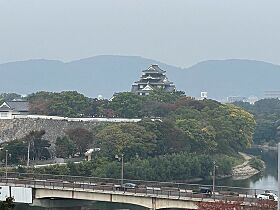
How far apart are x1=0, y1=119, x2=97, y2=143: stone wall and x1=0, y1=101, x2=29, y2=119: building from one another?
1.73m

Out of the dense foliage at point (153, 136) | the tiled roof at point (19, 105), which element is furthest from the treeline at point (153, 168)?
the tiled roof at point (19, 105)

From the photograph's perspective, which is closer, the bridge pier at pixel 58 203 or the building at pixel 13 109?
the bridge pier at pixel 58 203

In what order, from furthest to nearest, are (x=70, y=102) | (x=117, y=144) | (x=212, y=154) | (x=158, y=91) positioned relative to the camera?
1. (x=158, y=91)
2. (x=70, y=102)
3. (x=212, y=154)
4. (x=117, y=144)

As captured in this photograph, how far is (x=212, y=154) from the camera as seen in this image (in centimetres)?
6538

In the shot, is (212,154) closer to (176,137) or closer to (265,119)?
(176,137)

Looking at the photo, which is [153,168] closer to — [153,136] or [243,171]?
[153,136]

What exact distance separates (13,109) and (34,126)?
6806 millimetres

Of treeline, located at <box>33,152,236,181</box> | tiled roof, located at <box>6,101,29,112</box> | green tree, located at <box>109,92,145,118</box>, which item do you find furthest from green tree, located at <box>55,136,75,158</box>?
green tree, located at <box>109,92,145,118</box>

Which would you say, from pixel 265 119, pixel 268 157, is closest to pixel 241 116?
pixel 268 157

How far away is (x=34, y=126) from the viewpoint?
221 feet

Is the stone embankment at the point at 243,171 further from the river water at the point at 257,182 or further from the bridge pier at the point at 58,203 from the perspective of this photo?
the bridge pier at the point at 58,203

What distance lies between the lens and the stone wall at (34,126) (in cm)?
6619

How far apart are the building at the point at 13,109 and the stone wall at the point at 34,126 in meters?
1.73

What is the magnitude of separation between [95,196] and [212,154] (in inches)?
1263
